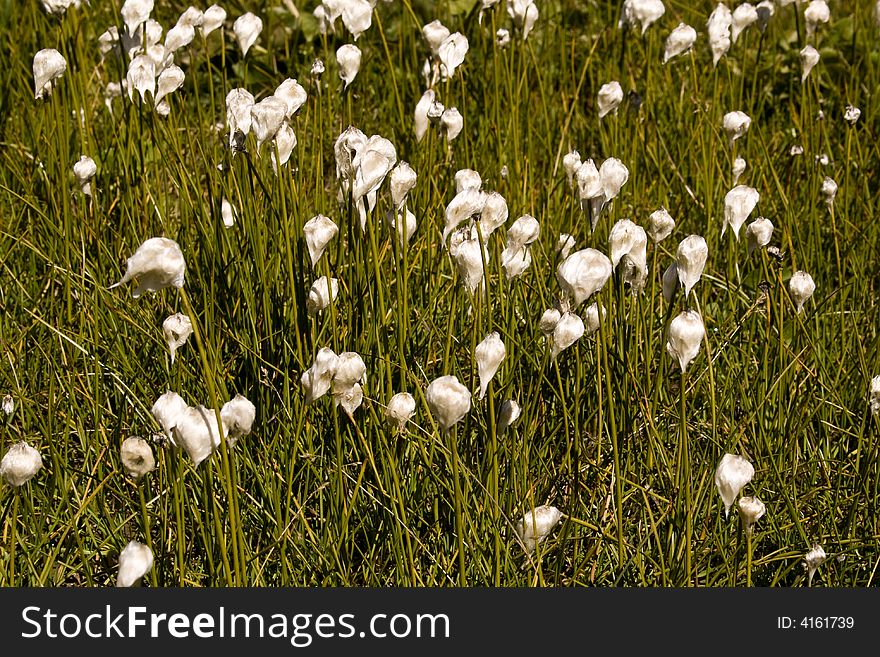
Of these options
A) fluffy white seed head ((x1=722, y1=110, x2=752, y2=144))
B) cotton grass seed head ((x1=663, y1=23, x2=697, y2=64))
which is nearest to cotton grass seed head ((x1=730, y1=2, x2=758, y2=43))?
cotton grass seed head ((x1=663, y1=23, x2=697, y2=64))

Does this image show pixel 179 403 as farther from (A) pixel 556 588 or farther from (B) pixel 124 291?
(B) pixel 124 291

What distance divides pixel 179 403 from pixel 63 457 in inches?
24.5

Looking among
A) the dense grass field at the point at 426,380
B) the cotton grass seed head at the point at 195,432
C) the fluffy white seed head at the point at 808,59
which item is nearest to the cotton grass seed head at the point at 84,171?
the dense grass field at the point at 426,380

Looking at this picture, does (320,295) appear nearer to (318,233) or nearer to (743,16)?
(318,233)

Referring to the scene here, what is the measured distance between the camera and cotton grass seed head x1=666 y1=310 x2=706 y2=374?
53.3 inches

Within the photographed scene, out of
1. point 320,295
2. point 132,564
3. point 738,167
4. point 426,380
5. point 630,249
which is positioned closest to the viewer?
point 132,564

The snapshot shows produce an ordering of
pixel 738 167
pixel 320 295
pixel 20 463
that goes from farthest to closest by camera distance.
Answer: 1. pixel 738 167
2. pixel 320 295
3. pixel 20 463

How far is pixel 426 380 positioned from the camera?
5.96 ft

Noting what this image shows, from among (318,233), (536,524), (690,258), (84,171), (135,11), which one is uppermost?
(135,11)

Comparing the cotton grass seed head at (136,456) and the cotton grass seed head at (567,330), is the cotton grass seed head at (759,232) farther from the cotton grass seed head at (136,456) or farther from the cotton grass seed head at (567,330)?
the cotton grass seed head at (136,456)

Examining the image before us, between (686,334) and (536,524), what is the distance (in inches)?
12.5

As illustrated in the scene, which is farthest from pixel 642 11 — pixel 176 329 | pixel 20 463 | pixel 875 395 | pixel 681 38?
pixel 20 463

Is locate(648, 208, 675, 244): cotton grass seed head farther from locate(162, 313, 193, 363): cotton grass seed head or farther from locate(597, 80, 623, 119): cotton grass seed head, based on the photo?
locate(162, 313, 193, 363): cotton grass seed head

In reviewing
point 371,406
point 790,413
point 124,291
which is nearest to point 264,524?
point 371,406
